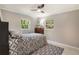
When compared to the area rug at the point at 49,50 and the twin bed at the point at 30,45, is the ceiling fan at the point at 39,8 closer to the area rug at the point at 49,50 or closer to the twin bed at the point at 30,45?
the twin bed at the point at 30,45

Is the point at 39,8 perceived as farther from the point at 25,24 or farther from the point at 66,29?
the point at 66,29

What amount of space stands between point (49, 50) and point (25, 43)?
1.16ft

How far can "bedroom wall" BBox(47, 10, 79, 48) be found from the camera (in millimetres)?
1273

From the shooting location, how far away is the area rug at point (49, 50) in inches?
51.4

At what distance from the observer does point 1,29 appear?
1265 mm

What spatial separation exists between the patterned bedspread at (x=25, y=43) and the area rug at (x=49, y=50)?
6 centimetres

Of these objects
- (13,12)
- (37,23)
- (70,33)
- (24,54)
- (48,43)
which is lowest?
(24,54)

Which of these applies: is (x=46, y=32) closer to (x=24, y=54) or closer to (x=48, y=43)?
(x=48, y=43)

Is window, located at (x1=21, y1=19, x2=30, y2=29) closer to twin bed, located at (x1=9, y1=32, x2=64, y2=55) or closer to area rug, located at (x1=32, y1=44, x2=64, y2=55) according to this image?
twin bed, located at (x1=9, y1=32, x2=64, y2=55)

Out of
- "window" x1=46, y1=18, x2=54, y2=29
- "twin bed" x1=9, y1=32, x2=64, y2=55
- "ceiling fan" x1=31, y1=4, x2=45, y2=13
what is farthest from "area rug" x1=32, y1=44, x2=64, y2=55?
"ceiling fan" x1=31, y1=4, x2=45, y2=13

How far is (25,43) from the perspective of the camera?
4.39 feet

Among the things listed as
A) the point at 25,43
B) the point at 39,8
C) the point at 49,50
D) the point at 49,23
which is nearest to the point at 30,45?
the point at 25,43
